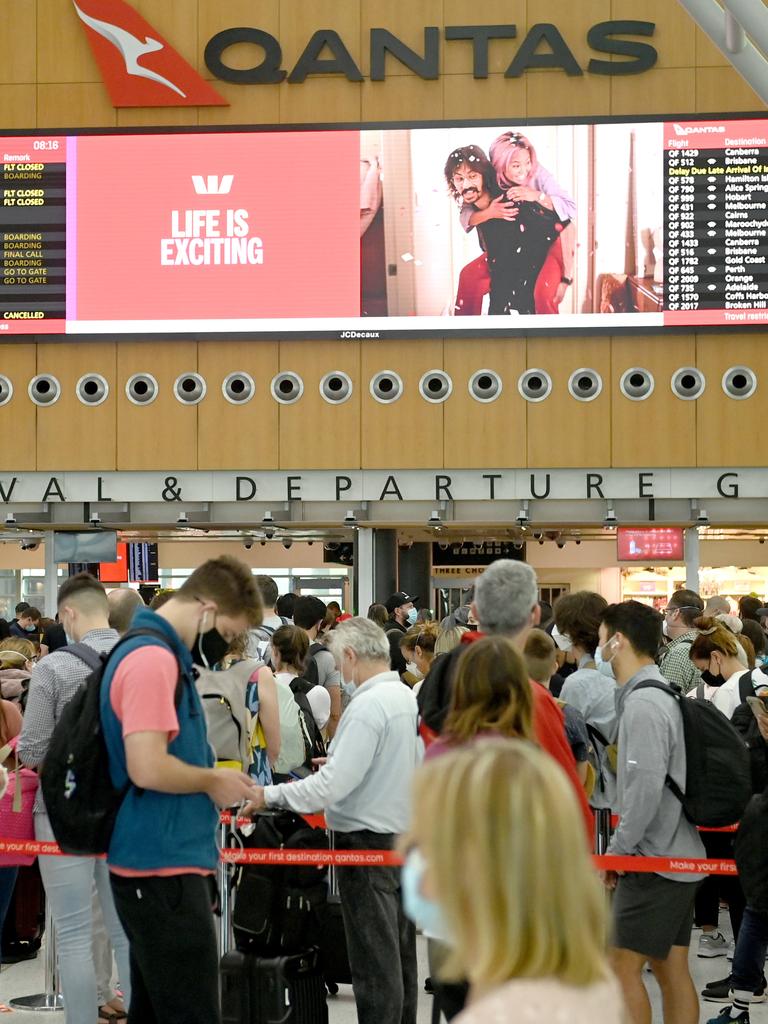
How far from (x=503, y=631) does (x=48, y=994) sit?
2.92 metres

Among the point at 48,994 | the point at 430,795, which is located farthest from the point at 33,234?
the point at 430,795

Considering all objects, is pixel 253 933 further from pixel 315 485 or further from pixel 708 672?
pixel 315 485

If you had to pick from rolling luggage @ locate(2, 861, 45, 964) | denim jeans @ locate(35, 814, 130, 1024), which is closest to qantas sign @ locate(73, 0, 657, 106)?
rolling luggage @ locate(2, 861, 45, 964)

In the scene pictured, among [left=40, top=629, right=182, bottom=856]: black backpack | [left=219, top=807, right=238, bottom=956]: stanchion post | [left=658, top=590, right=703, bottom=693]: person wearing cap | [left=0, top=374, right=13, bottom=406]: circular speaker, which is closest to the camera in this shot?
[left=40, top=629, right=182, bottom=856]: black backpack

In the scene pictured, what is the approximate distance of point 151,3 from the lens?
1406 cm

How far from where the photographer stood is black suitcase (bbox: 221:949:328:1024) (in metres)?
4.41

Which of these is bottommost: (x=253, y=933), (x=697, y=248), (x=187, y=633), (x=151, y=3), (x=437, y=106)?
(x=253, y=933)

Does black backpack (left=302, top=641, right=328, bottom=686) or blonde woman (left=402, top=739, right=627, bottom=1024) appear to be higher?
blonde woman (left=402, top=739, right=627, bottom=1024)

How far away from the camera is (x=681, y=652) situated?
7.02 m

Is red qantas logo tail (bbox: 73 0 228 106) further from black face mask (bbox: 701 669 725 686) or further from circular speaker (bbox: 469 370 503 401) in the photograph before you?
black face mask (bbox: 701 669 725 686)

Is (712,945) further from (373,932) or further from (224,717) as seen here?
(224,717)

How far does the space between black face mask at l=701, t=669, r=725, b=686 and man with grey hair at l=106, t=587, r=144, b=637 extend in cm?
266

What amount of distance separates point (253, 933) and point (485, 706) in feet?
5.62

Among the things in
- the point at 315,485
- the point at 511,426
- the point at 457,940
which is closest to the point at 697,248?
the point at 511,426
